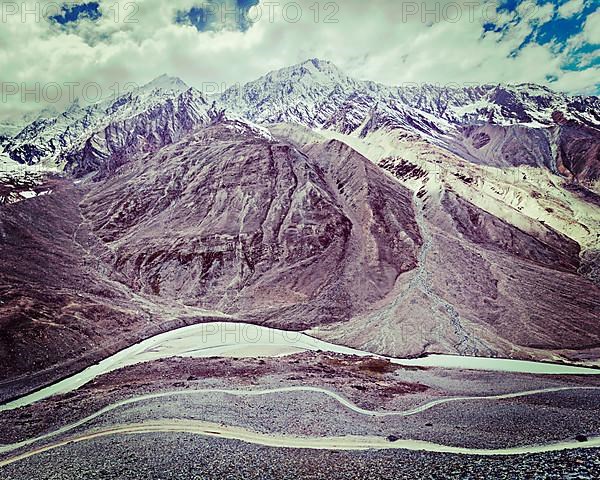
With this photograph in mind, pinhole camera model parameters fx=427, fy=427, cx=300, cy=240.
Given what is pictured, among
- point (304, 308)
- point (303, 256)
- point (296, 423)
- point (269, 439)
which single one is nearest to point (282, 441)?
point (269, 439)

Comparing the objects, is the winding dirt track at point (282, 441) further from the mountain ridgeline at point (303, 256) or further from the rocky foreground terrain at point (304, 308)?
the mountain ridgeline at point (303, 256)

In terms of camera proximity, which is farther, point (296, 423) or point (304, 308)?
point (304, 308)

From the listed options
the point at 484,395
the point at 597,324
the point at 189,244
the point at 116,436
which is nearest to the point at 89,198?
the point at 189,244

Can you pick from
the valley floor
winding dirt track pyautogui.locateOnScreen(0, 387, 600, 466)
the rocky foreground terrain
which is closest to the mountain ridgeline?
the rocky foreground terrain

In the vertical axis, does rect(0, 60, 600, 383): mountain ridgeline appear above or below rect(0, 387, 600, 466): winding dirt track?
above

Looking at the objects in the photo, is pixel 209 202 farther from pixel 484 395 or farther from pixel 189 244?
pixel 484 395

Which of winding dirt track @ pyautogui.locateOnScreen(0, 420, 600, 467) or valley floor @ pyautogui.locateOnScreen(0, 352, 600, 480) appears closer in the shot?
valley floor @ pyautogui.locateOnScreen(0, 352, 600, 480)

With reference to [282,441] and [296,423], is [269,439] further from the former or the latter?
[296,423]

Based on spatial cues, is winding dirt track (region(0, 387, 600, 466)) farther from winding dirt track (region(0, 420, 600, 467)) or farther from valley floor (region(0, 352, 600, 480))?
valley floor (region(0, 352, 600, 480))

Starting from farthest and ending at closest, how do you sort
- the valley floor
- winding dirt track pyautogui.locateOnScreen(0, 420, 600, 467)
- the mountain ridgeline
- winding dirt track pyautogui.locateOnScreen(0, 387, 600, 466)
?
the mountain ridgeline < winding dirt track pyautogui.locateOnScreen(0, 387, 600, 466) < winding dirt track pyautogui.locateOnScreen(0, 420, 600, 467) < the valley floor

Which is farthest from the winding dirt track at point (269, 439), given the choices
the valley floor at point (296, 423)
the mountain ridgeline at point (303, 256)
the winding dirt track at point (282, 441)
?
the mountain ridgeline at point (303, 256)

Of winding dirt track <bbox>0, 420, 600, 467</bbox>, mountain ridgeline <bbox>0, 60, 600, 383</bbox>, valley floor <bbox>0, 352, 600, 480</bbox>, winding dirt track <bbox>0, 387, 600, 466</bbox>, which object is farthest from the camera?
mountain ridgeline <bbox>0, 60, 600, 383</bbox>
